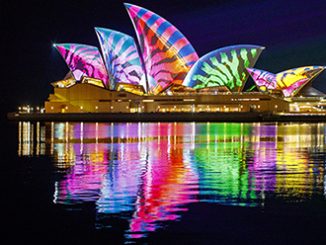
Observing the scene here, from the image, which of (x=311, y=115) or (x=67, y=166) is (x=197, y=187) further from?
(x=311, y=115)

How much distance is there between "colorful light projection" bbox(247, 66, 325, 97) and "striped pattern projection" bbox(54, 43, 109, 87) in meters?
15.9

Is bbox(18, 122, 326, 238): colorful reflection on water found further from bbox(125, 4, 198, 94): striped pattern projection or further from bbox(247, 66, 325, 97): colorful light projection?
bbox(247, 66, 325, 97): colorful light projection

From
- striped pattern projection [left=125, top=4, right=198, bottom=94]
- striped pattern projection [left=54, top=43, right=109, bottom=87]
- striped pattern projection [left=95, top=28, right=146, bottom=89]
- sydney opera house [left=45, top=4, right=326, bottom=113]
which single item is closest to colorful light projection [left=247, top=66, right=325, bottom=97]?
sydney opera house [left=45, top=4, right=326, bottom=113]

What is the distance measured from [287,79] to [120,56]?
18310 mm

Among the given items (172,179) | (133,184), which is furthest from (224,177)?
(133,184)

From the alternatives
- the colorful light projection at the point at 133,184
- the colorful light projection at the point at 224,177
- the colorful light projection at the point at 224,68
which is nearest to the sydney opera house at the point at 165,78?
the colorful light projection at the point at 224,68

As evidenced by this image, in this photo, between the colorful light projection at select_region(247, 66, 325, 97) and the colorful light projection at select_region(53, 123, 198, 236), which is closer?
the colorful light projection at select_region(53, 123, 198, 236)

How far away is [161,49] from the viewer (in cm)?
5491

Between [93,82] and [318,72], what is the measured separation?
78.5 ft

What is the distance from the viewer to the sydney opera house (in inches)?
2189

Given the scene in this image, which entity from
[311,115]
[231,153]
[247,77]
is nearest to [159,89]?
[247,77]

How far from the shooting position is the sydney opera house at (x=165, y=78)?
5559 cm

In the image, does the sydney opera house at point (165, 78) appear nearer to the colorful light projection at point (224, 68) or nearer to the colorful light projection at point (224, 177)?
the colorful light projection at point (224, 68)

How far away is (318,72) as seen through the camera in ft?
201
